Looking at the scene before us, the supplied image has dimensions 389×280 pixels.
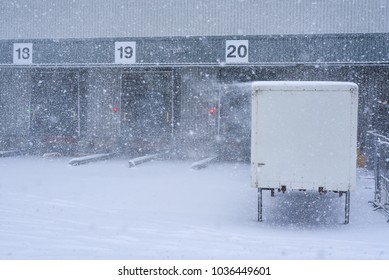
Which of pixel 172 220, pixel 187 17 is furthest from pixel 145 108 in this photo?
pixel 172 220

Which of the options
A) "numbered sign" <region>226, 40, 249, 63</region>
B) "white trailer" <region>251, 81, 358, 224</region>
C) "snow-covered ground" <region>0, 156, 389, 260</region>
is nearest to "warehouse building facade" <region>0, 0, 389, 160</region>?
"numbered sign" <region>226, 40, 249, 63</region>

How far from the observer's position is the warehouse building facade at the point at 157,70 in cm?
1903

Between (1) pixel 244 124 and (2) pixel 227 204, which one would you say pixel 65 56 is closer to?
(1) pixel 244 124

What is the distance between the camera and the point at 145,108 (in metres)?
23.0

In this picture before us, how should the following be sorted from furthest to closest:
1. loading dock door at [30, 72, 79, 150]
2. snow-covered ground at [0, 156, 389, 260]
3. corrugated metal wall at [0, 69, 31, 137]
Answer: corrugated metal wall at [0, 69, 31, 137], loading dock door at [30, 72, 79, 150], snow-covered ground at [0, 156, 389, 260]

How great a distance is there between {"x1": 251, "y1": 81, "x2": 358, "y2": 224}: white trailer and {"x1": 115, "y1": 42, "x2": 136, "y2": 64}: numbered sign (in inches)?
418

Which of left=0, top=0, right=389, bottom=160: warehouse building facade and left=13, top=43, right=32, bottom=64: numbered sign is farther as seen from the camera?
left=13, top=43, right=32, bottom=64: numbered sign

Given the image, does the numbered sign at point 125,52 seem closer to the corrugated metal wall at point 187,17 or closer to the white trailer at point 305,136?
the corrugated metal wall at point 187,17

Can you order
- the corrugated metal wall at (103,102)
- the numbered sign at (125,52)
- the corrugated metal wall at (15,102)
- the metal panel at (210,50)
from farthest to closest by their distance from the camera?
the corrugated metal wall at (15,102) → the corrugated metal wall at (103,102) → the numbered sign at (125,52) → the metal panel at (210,50)

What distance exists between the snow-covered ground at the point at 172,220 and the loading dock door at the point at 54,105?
26.4 feet

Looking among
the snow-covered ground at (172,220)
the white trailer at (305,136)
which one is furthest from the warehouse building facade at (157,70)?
the white trailer at (305,136)

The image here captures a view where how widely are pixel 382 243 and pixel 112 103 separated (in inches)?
665

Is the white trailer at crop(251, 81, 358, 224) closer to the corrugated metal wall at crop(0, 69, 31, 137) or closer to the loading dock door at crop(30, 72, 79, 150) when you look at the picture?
the loading dock door at crop(30, 72, 79, 150)

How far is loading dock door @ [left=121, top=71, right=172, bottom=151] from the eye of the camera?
73.8 ft
